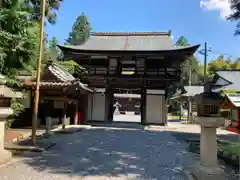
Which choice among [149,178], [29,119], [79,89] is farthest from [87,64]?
[149,178]

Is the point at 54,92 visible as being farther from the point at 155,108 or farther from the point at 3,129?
the point at 3,129

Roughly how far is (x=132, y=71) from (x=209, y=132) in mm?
13786

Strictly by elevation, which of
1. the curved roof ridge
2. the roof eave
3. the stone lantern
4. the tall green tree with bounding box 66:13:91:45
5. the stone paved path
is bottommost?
the stone paved path

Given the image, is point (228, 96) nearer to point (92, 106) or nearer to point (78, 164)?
point (78, 164)

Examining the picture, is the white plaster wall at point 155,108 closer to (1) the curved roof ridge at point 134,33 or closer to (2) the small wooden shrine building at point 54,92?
(2) the small wooden shrine building at point 54,92

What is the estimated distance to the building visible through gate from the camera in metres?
17.4

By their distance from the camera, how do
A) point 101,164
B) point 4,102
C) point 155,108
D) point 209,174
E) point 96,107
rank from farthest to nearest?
point 96,107
point 155,108
point 101,164
point 4,102
point 209,174

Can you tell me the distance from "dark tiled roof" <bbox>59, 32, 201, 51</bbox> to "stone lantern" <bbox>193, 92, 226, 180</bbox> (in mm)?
12246

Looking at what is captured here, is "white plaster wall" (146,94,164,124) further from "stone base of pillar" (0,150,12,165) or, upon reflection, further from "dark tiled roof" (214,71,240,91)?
"stone base of pillar" (0,150,12,165)

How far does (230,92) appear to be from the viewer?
351 inches

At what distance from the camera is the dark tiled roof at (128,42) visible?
17922mm

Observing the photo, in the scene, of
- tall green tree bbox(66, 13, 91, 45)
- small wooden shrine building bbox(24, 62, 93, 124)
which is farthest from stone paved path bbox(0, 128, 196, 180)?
tall green tree bbox(66, 13, 91, 45)

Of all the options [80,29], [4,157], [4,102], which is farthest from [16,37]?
[80,29]

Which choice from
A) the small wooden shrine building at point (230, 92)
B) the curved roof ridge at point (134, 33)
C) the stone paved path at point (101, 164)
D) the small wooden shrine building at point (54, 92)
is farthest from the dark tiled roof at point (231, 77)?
the stone paved path at point (101, 164)
